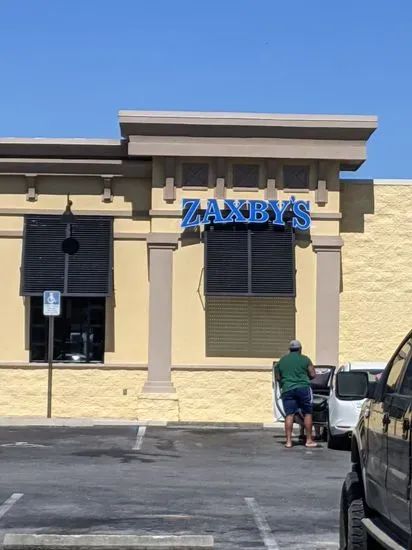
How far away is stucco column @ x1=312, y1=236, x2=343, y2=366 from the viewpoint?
23.1 m

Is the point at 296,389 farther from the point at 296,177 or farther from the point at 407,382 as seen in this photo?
the point at 407,382

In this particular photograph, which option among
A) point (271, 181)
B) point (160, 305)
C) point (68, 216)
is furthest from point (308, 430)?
point (68, 216)

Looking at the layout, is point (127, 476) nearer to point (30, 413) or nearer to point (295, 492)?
point (295, 492)

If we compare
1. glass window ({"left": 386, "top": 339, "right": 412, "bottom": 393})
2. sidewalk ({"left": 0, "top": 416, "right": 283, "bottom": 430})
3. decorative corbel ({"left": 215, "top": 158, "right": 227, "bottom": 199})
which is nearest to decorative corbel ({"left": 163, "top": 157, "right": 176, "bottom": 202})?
decorative corbel ({"left": 215, "top": 158, "right": 227, "bottom": 199})

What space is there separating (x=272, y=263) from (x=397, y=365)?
621 inches

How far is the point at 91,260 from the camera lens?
23219 millimetres

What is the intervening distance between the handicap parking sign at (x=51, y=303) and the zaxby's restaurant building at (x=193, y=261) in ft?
2.19

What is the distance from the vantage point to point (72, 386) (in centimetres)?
2314

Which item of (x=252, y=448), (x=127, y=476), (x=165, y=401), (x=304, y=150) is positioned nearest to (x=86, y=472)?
(x=127, y=476)

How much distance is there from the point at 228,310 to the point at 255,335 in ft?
2.72

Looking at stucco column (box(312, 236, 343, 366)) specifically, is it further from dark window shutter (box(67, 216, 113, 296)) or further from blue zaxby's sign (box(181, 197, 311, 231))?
dark window shutter (box(67, 216, 113, 296))

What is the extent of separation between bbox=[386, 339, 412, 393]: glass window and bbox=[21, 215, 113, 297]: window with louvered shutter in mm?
15995

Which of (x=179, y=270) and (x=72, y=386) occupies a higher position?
(x=179, y=270)

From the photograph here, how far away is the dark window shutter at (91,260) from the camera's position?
23016mm
